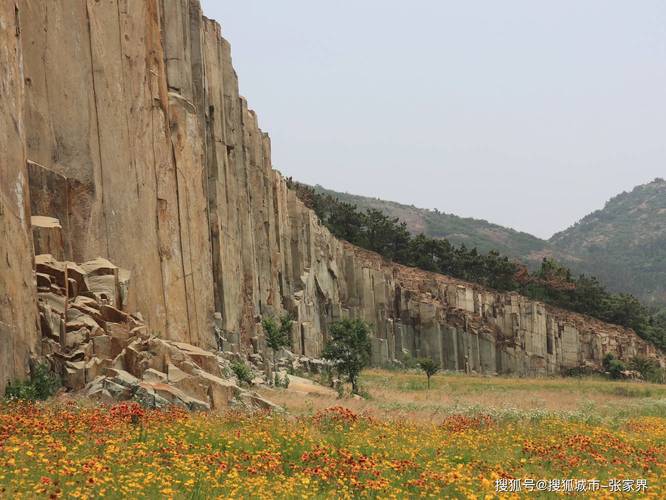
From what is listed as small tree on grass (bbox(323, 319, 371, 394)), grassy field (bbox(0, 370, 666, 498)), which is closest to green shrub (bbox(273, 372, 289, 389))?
small tree on grass (bbox(323, 319, 371, 394))

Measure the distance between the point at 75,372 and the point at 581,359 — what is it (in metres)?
67.2

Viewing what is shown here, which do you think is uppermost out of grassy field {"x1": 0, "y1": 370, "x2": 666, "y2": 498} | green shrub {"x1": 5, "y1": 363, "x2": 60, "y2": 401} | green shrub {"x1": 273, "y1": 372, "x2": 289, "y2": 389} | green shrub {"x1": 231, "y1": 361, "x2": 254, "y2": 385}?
green shrub {"x1": 5, "y1": 363, "x2": 60, "y2": 401}

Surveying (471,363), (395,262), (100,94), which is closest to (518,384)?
(471,363)

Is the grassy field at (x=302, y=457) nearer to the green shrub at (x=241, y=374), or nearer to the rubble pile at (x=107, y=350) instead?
the rubble pile at (x=107, y=350)

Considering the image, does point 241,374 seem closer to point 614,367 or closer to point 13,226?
point 13,226

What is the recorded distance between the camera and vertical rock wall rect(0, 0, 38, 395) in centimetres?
1585

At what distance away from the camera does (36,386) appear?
637 inches

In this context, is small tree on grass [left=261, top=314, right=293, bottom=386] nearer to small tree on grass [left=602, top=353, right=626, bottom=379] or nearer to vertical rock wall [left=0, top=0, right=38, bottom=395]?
vertical rock wall [left=0, top=0, right=38, bottom=395]

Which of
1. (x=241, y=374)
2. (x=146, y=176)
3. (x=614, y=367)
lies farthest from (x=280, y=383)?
(x=614, y=367)

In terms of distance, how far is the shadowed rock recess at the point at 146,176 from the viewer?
17.9 m

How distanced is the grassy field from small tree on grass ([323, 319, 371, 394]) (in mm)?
22705

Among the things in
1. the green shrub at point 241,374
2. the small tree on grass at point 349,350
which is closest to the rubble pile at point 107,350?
the green shrub at point 241,374

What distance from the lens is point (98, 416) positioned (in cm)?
1363

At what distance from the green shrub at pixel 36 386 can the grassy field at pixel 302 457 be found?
0.68 metres
